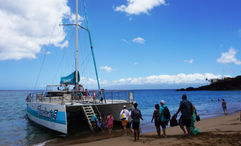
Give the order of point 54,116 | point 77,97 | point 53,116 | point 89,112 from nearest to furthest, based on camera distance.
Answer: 1. point 54,116
2. point 53,116
3. point 89,112
4. point 77,97

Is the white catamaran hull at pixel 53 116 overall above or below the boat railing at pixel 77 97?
below

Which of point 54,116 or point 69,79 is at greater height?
point 69,79

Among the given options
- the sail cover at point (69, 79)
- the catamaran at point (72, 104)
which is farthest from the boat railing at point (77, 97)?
the sail cover at point (69, 79)

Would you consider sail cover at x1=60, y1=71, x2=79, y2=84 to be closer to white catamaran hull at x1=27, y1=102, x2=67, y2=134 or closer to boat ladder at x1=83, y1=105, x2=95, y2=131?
white catamaran hull at x1=27, y1=102, x2=67, y2=134

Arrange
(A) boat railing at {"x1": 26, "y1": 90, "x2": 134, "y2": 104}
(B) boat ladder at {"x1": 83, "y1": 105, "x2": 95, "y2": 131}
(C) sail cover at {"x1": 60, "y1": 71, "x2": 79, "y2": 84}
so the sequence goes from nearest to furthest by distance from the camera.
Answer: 1. (B) boat ladder at {"x1": 83, "y1": 105, "x2": 95, "y2": 131}
2. (A) boat railing at {"x1": 26, "y1": 90, "x2": 134, "y2": 104}
3. (C) sail cover at {"x1": 60, "y1": 71, "x2": 79, "y2": 84}

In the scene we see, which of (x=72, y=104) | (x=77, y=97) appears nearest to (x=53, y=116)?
(x=72, y=104)

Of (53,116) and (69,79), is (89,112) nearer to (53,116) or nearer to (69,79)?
(53,116)

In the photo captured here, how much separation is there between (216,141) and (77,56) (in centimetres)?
1104

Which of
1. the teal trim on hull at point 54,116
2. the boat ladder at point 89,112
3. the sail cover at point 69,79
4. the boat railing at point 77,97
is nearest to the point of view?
the teal trim on hull at point 54,116

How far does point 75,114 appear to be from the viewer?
17.7m

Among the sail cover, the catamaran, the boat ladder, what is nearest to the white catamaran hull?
the catamaran

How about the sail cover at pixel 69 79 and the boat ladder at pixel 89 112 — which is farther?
the sail cover at pixel 69 79

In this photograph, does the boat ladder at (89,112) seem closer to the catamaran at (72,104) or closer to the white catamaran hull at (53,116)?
the catamaran at (72,104)

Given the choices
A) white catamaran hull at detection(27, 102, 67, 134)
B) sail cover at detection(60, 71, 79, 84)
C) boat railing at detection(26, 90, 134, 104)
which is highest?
sail cover at detection(60, 71, 79, 84)
